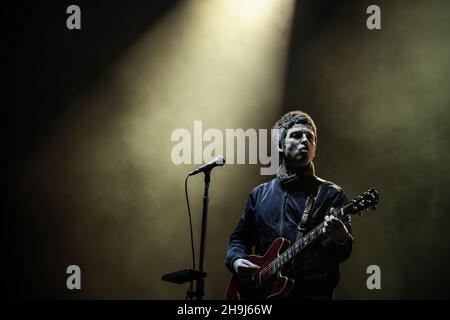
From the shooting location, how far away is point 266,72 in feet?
14.4

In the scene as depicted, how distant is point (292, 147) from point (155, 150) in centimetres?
157

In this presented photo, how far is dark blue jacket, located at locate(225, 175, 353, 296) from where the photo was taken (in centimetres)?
290

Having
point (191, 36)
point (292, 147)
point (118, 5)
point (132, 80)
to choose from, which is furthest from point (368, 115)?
point (118, 5)

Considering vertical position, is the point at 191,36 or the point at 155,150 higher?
the point at 191,36

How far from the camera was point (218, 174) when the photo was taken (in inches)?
172

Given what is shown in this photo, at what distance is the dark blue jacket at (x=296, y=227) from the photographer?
9.51 feet

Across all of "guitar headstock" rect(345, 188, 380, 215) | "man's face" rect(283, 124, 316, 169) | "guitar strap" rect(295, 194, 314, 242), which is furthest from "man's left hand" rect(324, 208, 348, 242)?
"man's face" rect(283, 124, 316, 169)

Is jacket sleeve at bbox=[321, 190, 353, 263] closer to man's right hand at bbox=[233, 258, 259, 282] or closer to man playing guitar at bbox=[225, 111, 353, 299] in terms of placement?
man playing guitar at bbox=[225, 111, 353, 299]

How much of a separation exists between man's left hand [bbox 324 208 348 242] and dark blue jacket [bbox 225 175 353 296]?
48 millimetres

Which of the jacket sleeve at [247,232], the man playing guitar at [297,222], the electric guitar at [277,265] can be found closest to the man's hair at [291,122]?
the man playing guitar at [297,222]

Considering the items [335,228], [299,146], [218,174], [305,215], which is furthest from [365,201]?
[218,174]
